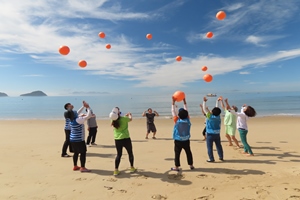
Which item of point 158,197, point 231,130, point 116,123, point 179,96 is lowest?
point 158,197

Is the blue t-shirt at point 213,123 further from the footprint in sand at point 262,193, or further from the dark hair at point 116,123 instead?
the dark hair at point 116,123

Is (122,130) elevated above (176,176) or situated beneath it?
elevated above

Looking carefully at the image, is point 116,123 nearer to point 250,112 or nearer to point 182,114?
point 182,114

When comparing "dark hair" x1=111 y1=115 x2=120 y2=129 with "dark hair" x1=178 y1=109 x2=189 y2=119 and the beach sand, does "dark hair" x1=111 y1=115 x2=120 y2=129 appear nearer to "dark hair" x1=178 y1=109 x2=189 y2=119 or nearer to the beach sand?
the beach sand

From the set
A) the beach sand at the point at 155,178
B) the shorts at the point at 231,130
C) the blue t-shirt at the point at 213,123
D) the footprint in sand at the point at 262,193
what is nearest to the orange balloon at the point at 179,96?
the blue t-shirt at the point at 213,123

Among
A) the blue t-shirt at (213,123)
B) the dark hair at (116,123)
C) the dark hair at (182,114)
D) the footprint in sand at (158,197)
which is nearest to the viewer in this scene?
the footprint in sand at (158,197)

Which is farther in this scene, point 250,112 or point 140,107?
point 140,107

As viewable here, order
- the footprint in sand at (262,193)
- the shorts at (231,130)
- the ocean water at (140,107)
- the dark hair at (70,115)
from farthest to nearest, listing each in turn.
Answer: the ocean water at (140,107)
the shorts at (231,130)
the dark hair at (70,115)
the footprint in sand at (262,193)

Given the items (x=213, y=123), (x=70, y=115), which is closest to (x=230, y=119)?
(x=213, y=123)

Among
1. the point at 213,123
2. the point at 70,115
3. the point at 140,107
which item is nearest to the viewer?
the point at 70,115

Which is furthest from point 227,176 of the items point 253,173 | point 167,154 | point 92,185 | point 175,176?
point 92,185

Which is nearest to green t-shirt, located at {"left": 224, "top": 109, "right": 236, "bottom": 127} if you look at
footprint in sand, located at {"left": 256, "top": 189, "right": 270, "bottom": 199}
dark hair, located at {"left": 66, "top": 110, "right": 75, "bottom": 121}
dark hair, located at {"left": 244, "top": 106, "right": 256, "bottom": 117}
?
dark hair, located at {"left": 244, "top": 106, "right": 256, "bottom": 117}

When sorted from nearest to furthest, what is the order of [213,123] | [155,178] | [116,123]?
[155,178], [116,123], [213,123]

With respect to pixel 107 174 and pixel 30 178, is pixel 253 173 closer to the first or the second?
pixel 107 174
